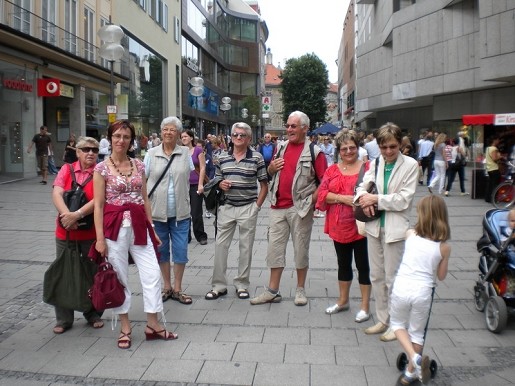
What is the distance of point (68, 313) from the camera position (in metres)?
5.23

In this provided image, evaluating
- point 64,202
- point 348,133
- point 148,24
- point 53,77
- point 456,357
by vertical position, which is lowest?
point 456,357

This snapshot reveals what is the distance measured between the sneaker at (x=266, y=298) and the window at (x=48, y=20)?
60.4ft

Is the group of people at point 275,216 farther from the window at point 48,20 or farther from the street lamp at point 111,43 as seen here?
the window at point 48,20

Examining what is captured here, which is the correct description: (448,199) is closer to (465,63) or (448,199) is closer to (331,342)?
(331,342)

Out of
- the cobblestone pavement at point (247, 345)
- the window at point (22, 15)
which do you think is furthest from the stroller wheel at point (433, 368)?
the window at point (22, 15)

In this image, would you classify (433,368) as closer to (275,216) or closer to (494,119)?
(275,216)

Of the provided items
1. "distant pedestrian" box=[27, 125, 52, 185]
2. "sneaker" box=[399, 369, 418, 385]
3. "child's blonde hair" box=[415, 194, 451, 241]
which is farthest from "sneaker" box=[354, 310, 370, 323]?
"distant pedestrian" box=[27, 125, 52, 185]

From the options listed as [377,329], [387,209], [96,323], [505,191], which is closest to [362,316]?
[377,329]

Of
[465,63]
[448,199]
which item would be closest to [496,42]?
[465,63]

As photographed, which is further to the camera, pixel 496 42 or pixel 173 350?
pixel 496 42

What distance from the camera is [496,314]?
504 centimetres

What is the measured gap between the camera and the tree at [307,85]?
71.2 m

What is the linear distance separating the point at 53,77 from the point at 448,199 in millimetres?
16078

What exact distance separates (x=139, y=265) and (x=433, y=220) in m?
2.47
